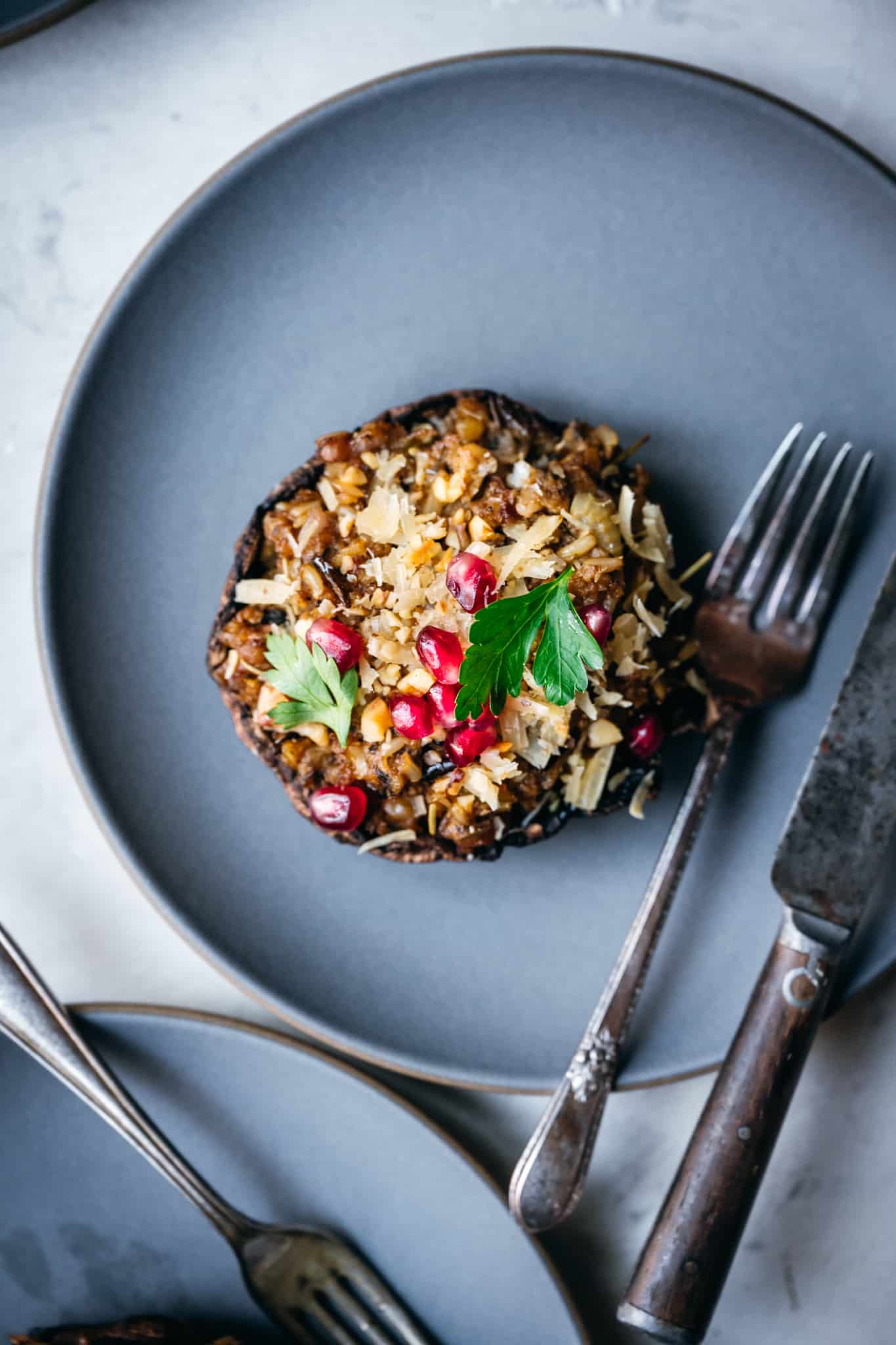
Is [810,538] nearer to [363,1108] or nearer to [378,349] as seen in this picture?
[378,349]

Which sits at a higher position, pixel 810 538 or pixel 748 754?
pixel 810 538

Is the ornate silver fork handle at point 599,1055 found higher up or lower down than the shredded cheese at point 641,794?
lower down

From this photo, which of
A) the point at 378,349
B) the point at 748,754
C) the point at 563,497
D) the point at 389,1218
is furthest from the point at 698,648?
the point at 389,1218

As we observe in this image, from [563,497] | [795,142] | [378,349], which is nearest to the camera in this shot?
[563,497]

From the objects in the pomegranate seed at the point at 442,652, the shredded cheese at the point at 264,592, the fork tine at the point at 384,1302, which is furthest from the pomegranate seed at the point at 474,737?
the fork tine at the point at 384,1302

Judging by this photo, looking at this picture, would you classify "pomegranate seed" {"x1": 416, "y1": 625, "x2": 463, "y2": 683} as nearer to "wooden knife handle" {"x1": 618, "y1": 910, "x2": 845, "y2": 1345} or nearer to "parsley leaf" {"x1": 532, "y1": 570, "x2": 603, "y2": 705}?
"parsley leaf" {"x1": 532, "y1": 570, "x2": 603, "y2": 705}

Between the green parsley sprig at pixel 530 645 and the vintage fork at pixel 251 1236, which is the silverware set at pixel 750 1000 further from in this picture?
the green parsley sprig at pixel 530 645

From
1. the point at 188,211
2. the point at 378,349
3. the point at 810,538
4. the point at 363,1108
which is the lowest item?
the point at 363,1108
